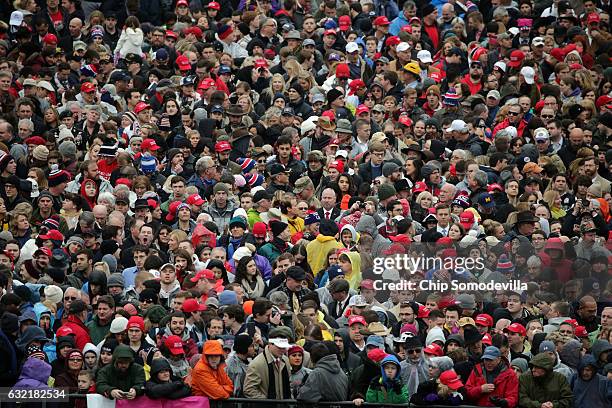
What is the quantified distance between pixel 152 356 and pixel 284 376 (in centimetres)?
128

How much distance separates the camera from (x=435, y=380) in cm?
1661

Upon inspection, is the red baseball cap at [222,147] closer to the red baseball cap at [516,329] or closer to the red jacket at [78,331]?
the red jacket at [78,331]

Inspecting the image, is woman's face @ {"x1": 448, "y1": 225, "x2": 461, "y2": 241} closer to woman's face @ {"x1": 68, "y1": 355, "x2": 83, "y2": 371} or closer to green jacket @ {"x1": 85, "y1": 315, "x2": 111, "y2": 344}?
green jacket @ {"x1": 85, "y1": 315, "x2": 111, "y2": 344}

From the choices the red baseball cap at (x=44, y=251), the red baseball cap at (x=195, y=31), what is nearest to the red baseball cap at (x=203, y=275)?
the red baseball cap at (x=44, y=251)

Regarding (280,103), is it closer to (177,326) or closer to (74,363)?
(177,326)

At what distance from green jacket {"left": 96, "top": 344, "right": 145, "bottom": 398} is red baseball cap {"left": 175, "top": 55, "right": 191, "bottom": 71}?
9029 millimetres

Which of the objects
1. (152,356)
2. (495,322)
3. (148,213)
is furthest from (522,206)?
(152,356)

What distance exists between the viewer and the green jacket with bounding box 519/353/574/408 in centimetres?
1691

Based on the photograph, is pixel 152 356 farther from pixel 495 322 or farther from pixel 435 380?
pixel 495 322

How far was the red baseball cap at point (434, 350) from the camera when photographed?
17312 mm

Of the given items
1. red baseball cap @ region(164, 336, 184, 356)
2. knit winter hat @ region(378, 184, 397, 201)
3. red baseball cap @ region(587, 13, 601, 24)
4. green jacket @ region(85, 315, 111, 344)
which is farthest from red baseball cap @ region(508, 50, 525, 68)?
red baseball cap @ region(164, 336, 184, 356)

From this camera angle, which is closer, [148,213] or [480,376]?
[480,376]

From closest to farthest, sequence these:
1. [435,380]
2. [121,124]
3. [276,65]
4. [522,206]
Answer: [435,380], [522,206], [121,124], [276,65]

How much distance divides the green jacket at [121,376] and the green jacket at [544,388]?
3.66 metres
